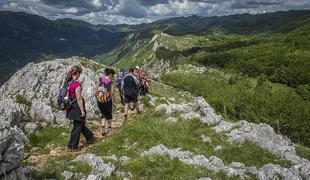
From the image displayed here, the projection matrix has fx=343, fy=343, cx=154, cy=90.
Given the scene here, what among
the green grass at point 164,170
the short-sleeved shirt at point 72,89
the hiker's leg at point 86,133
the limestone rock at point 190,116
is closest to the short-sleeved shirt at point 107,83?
the hiker's leg at point 86,133

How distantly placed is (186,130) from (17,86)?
16.9 m

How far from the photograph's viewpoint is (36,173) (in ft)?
37.3

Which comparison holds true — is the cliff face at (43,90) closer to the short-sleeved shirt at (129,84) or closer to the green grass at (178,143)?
the short-sleeved shirt at (129,84)

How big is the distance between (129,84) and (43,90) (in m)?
7.55

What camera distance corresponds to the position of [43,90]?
88.7ft

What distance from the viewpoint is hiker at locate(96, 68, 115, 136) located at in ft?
64.8

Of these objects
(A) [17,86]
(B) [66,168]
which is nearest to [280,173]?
(B) [66,168]

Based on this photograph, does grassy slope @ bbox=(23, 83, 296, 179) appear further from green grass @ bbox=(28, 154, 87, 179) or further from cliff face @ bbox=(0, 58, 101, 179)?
cliff face @ bbox=(0, 58, 101, 179)

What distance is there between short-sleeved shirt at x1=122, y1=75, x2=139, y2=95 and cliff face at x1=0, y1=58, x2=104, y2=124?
305cm

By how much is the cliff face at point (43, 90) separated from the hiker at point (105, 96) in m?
3.28

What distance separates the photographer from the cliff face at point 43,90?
73.0 ft

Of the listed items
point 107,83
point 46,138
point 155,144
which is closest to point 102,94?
point 107,83

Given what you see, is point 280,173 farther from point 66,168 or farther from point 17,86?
point 17,86

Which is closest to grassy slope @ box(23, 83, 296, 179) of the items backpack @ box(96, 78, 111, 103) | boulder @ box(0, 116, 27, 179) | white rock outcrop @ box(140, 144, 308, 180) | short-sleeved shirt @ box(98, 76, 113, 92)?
white rock outcrop @ box(140, 144, 308, 180)
